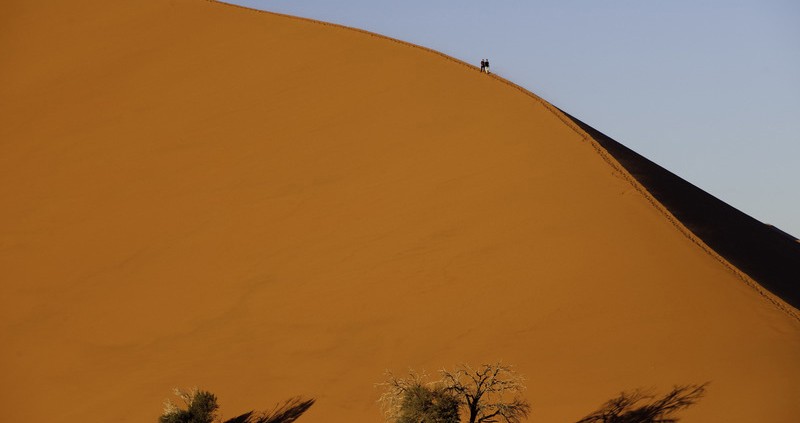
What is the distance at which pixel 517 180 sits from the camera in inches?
774

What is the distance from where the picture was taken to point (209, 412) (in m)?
15.0

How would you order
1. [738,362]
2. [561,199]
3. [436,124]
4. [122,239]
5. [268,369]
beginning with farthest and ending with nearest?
[436,124] < [122,239] < [561,199] < [268,369] < [738,362]

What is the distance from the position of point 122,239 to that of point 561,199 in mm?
9061

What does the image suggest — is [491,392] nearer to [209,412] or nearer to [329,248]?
[209,412]

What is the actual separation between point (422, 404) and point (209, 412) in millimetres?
3498

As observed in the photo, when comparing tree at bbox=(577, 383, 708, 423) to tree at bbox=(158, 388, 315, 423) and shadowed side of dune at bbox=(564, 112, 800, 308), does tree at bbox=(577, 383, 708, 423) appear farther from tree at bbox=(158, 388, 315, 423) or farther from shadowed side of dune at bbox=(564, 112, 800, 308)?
tree at bbox=(158, 388, 315, 423)

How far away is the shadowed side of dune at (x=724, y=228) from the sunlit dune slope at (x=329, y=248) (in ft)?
2.94

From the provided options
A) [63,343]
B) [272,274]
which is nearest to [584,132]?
[272,274]

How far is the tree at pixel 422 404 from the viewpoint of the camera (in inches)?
539

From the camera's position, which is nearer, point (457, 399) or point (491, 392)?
point (457, 399)

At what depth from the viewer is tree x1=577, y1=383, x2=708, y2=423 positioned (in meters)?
13.4

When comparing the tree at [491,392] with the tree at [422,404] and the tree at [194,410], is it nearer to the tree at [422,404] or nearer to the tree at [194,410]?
the tree at [422,404]

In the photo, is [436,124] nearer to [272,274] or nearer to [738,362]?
[272,274]

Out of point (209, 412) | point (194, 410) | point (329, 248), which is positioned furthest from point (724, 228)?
point (194, 410)
